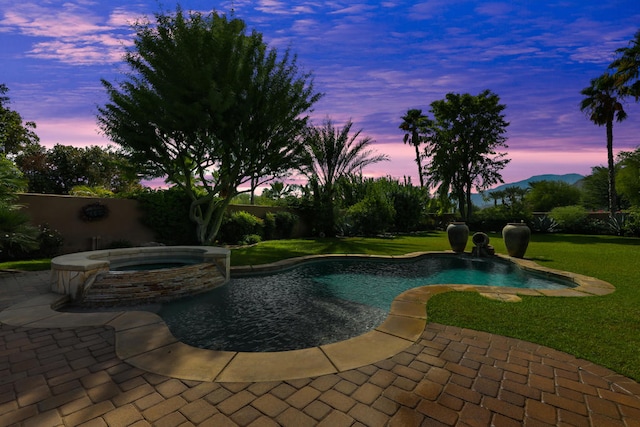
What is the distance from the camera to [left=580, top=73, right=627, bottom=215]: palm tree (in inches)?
814

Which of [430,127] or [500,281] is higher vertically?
[430,127]

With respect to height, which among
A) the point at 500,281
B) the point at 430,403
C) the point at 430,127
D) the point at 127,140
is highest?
the point at 430,127

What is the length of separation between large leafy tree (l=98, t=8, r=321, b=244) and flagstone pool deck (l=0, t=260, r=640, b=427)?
8.39 meters

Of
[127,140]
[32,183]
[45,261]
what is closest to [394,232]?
[127,140]

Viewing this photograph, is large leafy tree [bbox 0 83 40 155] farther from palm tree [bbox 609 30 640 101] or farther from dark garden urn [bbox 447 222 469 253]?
palm tree [bbox 609 30 640 101]

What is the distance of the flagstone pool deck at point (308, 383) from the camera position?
201cm

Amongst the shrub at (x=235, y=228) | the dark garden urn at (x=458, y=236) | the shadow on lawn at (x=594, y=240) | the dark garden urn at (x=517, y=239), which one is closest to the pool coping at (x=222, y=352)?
the dark garden urn at (x=517, y=239)

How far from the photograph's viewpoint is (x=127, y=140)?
33.6ft

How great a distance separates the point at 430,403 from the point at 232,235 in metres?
12.5

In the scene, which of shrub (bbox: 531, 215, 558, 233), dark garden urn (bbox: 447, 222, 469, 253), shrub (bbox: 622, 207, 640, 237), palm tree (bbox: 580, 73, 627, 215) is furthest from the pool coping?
palm tree (bbox: 580, 73, 627, 215)

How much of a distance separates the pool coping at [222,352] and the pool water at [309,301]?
0.44 m

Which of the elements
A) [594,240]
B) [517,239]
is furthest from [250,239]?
[594,240]

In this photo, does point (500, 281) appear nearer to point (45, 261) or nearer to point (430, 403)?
point (430, 403)

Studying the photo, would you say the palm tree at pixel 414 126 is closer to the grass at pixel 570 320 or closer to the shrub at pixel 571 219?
the shrub at pixel 571 219
